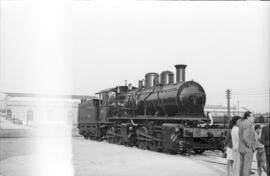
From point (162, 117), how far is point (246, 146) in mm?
8769

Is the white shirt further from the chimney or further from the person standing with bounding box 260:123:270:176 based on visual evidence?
the chimney

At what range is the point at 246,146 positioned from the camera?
822 centimetres

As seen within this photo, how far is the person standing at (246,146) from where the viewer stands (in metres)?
8.17

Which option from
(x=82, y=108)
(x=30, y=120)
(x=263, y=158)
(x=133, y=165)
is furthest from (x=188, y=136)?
(x=30, y=120)

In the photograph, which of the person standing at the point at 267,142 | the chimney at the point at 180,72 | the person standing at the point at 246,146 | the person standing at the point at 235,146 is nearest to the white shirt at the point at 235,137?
the person standing at the point at 235,146

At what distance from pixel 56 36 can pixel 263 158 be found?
622cm

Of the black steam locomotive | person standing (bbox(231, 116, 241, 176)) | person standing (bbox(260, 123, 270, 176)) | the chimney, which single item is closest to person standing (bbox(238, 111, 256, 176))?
person standing (bbox(260, 123, 270, 176))

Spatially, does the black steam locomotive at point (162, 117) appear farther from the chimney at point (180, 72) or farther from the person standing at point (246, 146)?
the person standing at point (246, 146)

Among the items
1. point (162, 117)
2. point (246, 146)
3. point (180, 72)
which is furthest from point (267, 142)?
point (180, 72)

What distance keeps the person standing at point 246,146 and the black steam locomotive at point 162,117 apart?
6.72 meters

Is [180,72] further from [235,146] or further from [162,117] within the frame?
[235,146]

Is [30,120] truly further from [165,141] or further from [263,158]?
[263,158]

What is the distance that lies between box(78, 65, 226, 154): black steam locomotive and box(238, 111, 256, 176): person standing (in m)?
6.72

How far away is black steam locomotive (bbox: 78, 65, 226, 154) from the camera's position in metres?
15.5
